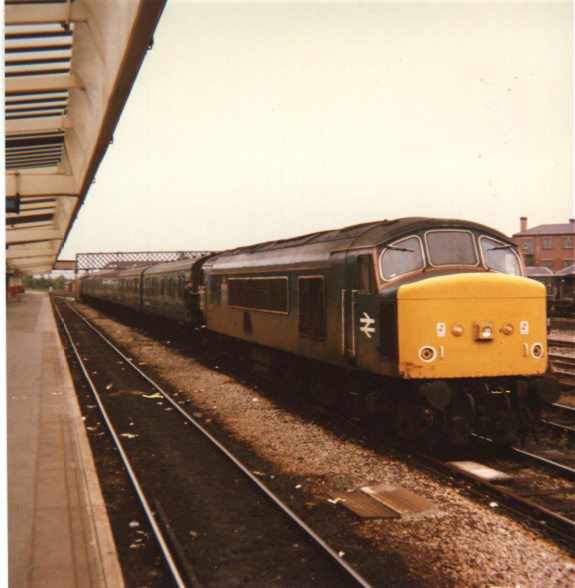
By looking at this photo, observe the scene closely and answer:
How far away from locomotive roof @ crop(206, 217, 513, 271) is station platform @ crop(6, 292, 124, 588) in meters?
4.64

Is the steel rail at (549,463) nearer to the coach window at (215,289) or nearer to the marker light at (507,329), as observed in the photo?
the marker light at (507,329)

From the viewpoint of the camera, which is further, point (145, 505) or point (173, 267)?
point (173, 267)

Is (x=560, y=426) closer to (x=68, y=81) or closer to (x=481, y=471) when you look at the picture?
(x=481, y=471)

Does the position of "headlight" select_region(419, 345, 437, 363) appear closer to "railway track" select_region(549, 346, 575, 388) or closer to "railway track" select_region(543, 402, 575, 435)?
"railway track" select_region(543, 402, 575, 435)

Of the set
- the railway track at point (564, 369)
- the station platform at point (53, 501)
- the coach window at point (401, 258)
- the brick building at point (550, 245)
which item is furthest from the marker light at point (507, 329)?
the brick building at point (550, 245)

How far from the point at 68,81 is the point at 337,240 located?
16.2 ft

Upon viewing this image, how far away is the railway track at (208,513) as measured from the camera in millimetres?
6270

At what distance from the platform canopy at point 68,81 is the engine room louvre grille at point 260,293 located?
13.1 ft

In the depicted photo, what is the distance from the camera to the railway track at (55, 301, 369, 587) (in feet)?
20.6

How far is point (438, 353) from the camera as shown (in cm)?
912

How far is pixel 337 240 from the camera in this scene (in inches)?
456

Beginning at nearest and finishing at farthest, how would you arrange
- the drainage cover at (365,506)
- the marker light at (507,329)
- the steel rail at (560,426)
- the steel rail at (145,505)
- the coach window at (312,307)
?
the steel rail at (145,505) < the drainage cover at (365,506) < the marker light at (507,329) < the steel rail at (560,426) < the coach window at (312,307)

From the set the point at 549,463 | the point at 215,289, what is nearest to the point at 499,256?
the point at 549,463

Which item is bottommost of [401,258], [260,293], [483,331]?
[483,331]
